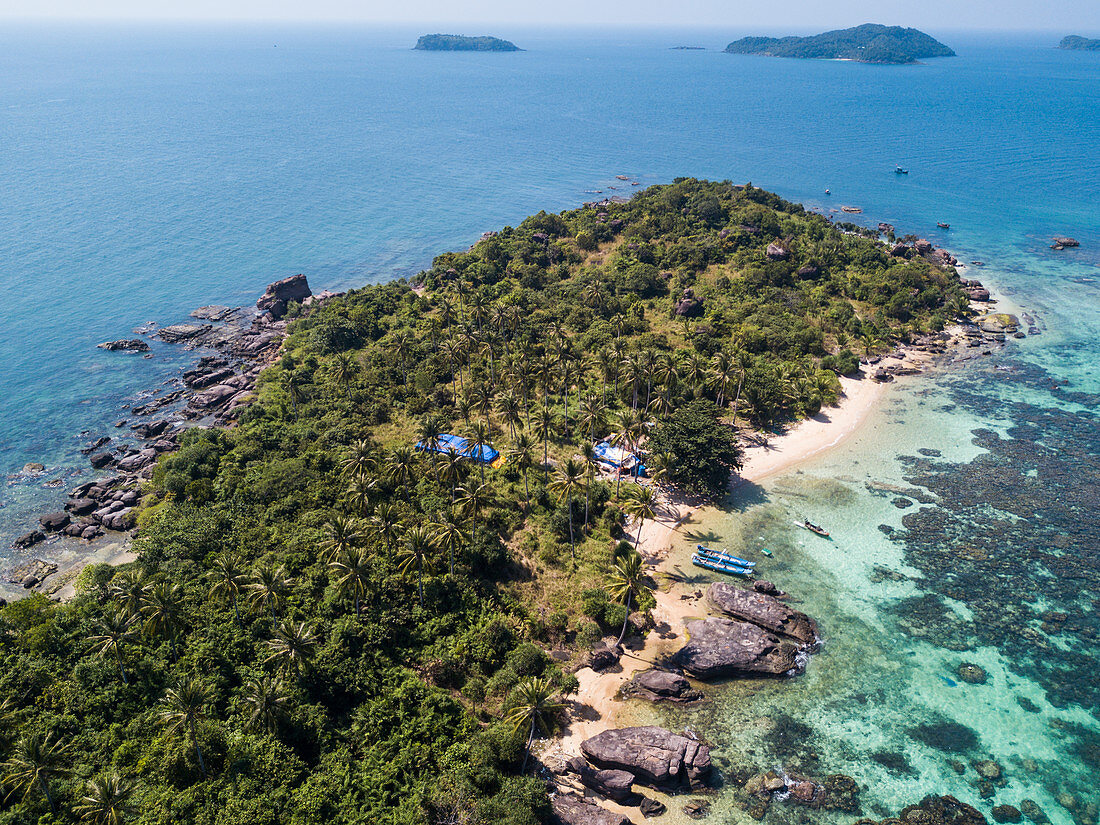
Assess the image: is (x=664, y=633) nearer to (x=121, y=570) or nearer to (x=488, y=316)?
(x=121, y=570)

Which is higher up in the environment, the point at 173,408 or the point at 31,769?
the point at 173,408

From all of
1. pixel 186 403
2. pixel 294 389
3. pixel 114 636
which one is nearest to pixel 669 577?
pixel 114 636

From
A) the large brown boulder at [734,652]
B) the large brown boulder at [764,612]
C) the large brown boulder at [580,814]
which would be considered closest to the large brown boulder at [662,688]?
the large brown boulder at [734,652]

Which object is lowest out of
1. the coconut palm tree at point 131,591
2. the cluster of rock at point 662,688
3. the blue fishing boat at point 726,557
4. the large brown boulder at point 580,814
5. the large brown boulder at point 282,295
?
the large brown boulder at point 580,814

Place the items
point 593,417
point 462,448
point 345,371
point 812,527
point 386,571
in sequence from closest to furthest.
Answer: point 386,571, point 812,527, point 593,417, point 462,448, point 345,371

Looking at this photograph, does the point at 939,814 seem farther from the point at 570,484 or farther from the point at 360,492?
the point at 360,492

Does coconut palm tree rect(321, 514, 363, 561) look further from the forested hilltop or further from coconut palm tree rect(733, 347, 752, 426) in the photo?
coconut palm tree rect(733, 347, 752, 426)

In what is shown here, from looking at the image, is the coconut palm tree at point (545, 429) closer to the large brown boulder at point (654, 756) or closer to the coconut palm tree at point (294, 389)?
the large brown boulder at point (654, 756)
